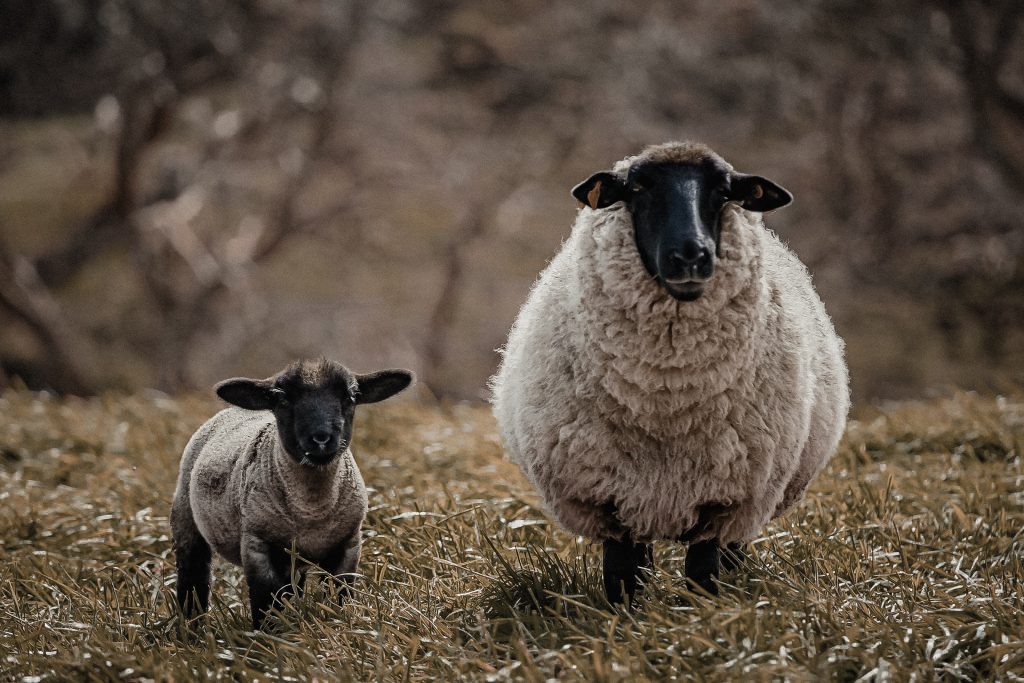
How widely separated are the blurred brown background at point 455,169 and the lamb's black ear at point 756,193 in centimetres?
1106

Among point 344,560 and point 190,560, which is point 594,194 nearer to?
point 344,560

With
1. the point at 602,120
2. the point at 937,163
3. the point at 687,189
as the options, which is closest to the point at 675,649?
the point at 687,189

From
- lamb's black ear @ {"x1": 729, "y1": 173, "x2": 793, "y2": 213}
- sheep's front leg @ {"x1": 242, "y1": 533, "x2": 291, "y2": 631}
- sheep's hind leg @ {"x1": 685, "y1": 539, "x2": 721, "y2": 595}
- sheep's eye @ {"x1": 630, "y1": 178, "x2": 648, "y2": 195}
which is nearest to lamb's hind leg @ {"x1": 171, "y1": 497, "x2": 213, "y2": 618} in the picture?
sheep's front leg @ {"x1": 242, "y1": 533, "x2": 291, "y2": 631}

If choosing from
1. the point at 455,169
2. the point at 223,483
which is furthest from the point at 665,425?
the point at 455,169

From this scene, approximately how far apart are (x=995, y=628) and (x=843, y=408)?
1356mm

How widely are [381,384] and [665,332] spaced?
1165 millimetres

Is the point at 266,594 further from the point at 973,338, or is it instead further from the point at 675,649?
the point at 973,338

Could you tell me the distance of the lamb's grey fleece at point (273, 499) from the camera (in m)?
3.74

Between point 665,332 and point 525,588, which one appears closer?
point 665,332

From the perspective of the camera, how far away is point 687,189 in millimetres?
3363

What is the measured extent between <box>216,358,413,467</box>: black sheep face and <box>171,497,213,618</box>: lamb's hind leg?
22.9 inches

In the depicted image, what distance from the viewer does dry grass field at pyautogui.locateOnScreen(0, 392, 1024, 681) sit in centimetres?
297

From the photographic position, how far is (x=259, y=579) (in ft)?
11.9

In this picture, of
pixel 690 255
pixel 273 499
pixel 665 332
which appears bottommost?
pixel 273 499
